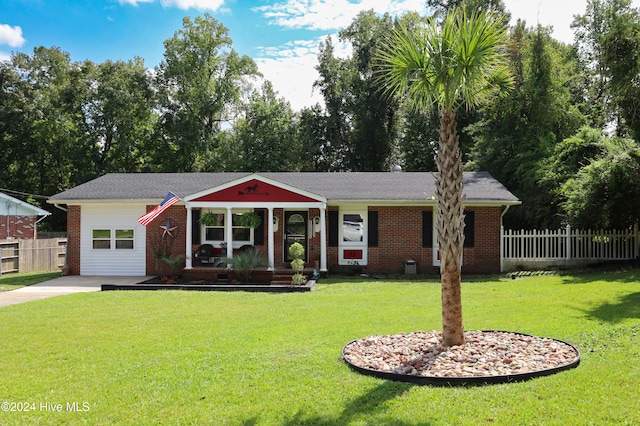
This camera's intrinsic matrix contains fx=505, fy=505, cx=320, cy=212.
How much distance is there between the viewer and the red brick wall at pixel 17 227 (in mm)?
28938

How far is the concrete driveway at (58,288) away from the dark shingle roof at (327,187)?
306 centimetres

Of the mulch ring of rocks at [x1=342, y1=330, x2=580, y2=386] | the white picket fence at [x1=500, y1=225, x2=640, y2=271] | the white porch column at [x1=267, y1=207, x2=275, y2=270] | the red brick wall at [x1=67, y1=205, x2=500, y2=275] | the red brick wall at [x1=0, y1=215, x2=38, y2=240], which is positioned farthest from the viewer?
the red brick wall at [x1=0, y1=215, x2=38, y2=240]

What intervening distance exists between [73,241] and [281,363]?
16.2 metres

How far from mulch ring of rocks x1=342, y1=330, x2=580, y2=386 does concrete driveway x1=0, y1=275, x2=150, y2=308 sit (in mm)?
10961

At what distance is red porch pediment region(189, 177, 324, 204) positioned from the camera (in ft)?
60.6

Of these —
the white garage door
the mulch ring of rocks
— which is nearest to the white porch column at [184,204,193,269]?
the white garage door

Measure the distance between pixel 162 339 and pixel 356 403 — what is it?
4.42 meters

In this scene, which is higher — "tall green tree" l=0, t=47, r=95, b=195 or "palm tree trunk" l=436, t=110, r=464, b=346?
"tall green tree" l=0, t=47, r=95, b=195

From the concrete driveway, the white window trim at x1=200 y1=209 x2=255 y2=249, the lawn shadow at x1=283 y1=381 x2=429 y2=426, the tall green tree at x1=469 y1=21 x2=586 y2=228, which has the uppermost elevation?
the tall green tree at x1=469 y1=21 x2=586 y2=228

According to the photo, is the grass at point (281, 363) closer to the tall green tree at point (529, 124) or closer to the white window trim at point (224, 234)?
the white window trim at point (224, 234)

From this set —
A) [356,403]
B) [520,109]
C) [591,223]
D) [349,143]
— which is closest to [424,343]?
[356,403]

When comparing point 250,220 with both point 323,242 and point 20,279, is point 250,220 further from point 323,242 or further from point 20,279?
point 20,279

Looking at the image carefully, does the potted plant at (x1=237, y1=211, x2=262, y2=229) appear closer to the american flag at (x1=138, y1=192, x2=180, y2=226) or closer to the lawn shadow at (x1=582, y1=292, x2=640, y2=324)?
the american flag at (x1=138, y1=192, x2=180, y2=226)

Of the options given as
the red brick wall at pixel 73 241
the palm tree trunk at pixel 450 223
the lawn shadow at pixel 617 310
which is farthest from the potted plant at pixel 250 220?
the palm tree trunk at pixel 450 223
